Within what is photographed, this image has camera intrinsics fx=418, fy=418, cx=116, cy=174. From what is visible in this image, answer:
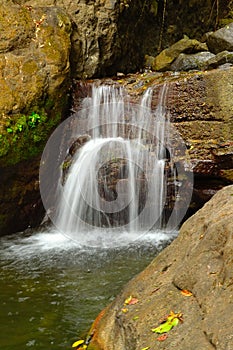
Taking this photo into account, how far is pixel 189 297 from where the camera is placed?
106 inches

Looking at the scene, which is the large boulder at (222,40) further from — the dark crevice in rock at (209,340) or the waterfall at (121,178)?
the dark crevice in rock at (209,340)

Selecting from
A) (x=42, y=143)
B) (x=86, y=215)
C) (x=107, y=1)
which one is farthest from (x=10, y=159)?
(x=107, y=1)

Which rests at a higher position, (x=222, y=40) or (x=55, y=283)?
(x=222, y=40)

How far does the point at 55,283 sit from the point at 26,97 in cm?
297

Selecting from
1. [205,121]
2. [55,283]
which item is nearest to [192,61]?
[205,121]

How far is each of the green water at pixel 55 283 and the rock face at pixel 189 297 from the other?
0.49 metres

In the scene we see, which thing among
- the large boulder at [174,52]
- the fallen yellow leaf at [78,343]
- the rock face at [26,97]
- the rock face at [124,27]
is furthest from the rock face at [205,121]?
the fallen yellow leaf at [78,343]

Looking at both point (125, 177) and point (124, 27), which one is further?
point (124, 27)

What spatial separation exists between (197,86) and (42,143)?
2.59 m

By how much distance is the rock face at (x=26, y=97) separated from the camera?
619 centimetres

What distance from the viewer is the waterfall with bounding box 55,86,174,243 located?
21.6 feet

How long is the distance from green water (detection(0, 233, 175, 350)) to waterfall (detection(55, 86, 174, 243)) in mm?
444

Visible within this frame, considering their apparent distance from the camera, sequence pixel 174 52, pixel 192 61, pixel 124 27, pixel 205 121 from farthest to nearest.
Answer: pixel 174 52 → pixel 124 27 → pixel 192 61 → pixel 205 121

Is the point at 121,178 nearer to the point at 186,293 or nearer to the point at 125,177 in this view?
the point at 125,177
